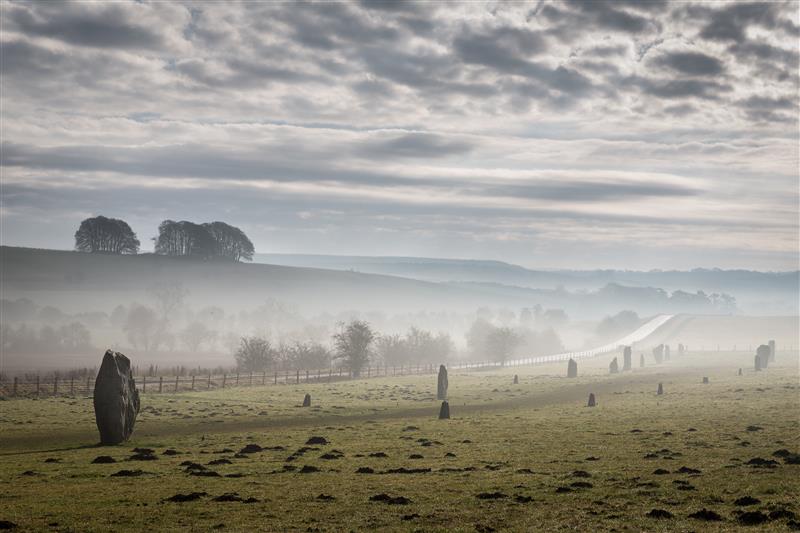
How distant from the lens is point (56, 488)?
2788cm

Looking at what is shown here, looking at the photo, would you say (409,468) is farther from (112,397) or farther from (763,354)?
(763,354)

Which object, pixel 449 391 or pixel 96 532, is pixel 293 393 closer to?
pixel 449 391

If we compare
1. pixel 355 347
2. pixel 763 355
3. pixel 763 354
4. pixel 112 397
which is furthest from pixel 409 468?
pixel 763 354

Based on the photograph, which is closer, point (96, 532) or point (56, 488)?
point (96, 532)

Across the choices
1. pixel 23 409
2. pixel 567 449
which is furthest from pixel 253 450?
pixel 23 409

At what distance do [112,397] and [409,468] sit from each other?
65.0 feet

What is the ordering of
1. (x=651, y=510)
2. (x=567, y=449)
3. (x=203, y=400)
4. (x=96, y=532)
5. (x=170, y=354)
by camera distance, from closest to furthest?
1. (x=96, y=532)
2. (x=651, y=510)
3. (x=567, y=449)
4. (x=203, y=400)
5. (x=170, y=354)

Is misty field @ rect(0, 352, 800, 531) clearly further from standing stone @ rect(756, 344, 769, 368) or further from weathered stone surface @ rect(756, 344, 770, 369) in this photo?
standing stone @ rect(756, 344, 769, 368)

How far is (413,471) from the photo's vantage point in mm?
31469

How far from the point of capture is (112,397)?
42.3 m

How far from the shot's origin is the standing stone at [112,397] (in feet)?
137

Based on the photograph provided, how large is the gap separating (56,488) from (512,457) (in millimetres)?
19900

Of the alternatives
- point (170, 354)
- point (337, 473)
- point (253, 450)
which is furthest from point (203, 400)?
point (170, 354)

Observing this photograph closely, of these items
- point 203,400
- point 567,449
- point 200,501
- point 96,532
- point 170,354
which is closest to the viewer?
point 96,532
